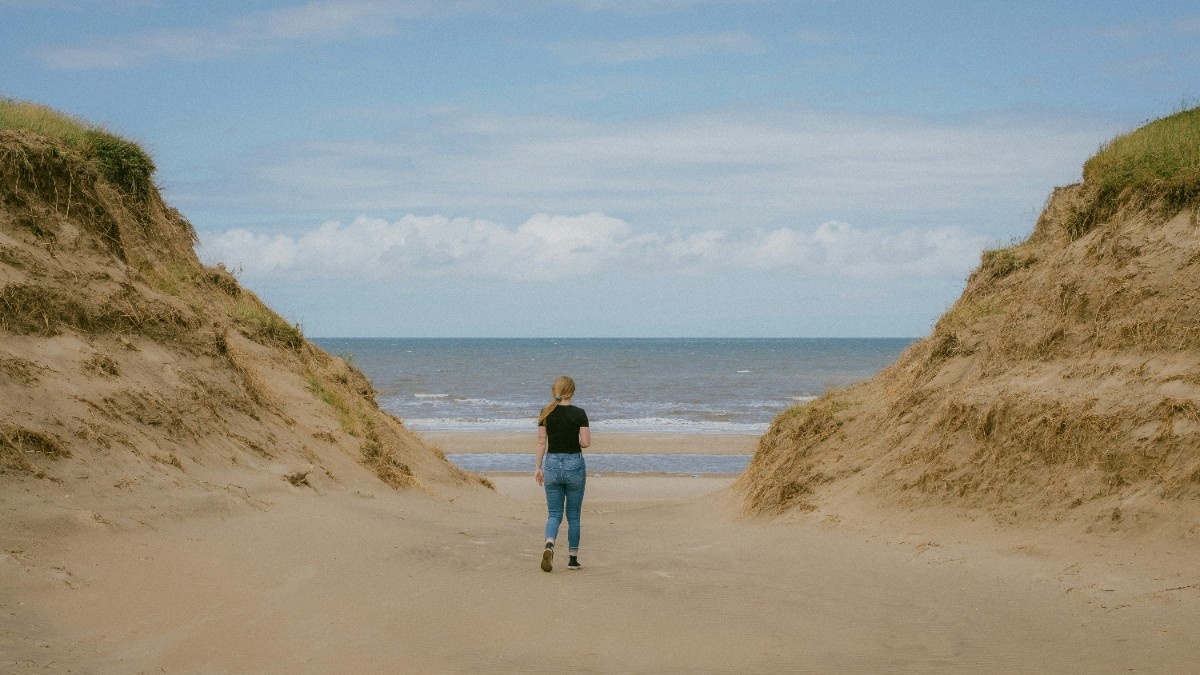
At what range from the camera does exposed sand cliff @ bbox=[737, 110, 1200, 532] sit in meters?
10.5

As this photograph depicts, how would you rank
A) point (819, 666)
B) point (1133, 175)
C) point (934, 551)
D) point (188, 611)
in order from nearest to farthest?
point (819, 666) → point (188, 611) → point (934, 551) → point (1133, 175)

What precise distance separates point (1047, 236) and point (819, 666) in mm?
11035

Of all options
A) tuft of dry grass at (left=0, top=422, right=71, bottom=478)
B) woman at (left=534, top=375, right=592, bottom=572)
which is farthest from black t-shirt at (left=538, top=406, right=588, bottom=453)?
tuft of dry grass at (left=0, top=422, right=71, bottom=478)

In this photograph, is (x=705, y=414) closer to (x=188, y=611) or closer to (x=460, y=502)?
(x=460, y=502)

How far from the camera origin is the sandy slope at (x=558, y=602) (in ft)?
24.5

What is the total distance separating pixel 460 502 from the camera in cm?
1720

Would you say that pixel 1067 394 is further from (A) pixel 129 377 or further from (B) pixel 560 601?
(A) pixel 129 377

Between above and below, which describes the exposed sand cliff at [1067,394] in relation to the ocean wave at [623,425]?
above

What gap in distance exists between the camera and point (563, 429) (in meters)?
9.95

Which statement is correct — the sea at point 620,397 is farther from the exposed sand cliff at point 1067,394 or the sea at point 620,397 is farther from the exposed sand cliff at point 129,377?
the exposed sand cliff at point 1067,394

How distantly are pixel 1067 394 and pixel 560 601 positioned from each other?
6.23m

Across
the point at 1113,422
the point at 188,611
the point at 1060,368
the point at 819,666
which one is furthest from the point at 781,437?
the point at 188,611

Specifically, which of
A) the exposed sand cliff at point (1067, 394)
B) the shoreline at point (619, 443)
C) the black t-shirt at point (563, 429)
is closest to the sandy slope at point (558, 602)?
the exposed sand cliff at point (1067, 394)

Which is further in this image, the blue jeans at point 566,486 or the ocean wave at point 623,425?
the ocean wave at point 623,425
